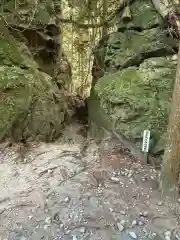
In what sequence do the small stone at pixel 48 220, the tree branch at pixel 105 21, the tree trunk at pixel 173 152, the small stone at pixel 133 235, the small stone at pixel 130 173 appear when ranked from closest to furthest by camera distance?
the small stone at pixel 133 235
the small stone at pixel 48 220
the tree trunk at pixel 173 152
the small stone at pixel 130 173
the tree branch at pixel 105 21

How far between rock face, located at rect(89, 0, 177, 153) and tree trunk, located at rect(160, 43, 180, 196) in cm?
71

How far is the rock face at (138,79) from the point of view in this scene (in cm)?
459

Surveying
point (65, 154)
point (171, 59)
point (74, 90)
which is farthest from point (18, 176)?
point (74, 90)

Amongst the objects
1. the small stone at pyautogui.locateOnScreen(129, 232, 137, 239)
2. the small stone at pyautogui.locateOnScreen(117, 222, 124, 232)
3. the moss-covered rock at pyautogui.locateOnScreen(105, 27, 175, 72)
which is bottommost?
the small stone at pyautogui.locateOnScreen(129, 232, 137, 239)

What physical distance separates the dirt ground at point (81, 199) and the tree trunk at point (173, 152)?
17 centimetres

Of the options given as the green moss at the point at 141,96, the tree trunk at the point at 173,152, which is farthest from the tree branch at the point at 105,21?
the tree trunk at the point at 173,152

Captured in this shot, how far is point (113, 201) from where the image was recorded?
3.66 m

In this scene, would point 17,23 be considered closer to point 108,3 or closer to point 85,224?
point 108,3

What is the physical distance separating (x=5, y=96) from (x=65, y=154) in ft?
4.24

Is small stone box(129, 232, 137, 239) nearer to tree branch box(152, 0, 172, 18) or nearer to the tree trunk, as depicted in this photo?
the tree trunk

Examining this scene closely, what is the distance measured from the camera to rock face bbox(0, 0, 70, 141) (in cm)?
494

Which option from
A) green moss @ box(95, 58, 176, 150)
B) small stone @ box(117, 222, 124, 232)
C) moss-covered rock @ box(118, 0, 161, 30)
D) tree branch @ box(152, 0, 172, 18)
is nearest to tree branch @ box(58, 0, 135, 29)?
moss-covered rock @ box(118, 0, 161, 30)

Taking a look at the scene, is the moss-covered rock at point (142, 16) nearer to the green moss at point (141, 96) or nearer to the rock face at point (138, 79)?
the rock face at point (138, 79)

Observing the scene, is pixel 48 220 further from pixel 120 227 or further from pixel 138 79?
pixel 138 79
